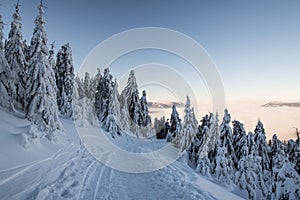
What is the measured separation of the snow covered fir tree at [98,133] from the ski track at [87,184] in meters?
0.04

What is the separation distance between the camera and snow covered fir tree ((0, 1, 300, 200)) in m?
9.55

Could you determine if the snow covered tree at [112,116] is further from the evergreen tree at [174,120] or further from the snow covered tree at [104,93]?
the evergreen tree at [174,120]

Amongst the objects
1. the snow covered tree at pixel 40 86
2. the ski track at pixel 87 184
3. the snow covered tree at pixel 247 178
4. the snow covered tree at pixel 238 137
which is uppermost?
the snow covered tree at pixel 40 86

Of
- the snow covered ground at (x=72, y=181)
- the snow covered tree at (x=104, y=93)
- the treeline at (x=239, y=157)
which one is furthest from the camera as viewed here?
the snow covered tree at (x=104, y=93)

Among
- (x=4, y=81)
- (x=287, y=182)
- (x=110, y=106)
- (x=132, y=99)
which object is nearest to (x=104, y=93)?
(x=110, y=106)

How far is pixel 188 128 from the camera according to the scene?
114 feet

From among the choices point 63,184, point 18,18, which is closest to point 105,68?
point 18,18

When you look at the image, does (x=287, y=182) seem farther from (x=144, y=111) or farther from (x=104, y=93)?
(x=144, y=111)

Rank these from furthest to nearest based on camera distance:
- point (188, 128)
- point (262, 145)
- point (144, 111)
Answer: point (144, 111) → point (262, 145) → point (188, 128)

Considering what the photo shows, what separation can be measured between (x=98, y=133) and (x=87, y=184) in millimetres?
28102

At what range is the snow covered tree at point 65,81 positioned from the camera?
38.2 metres

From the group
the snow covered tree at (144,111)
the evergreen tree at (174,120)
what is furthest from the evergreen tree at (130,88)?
the evergreen tree at (174,120)

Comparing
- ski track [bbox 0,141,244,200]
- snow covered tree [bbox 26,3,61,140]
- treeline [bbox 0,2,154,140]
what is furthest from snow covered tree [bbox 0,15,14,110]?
ski track [bbox 0,141,244,200]

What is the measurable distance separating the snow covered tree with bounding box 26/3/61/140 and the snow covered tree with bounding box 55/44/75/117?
58.3ft
